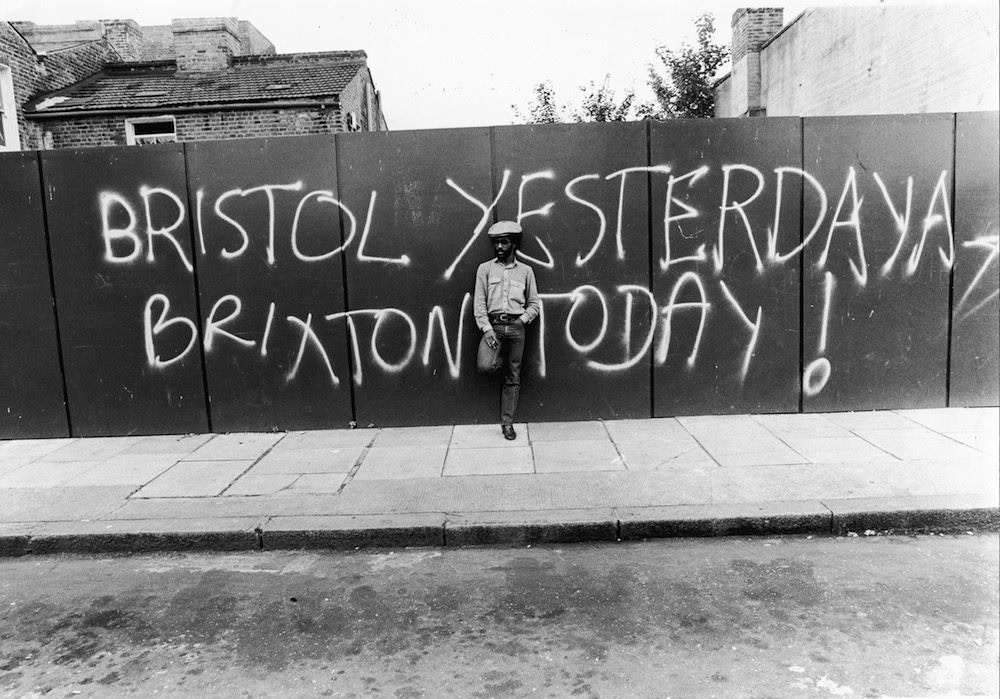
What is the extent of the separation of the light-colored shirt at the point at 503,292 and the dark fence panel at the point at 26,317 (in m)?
4.27

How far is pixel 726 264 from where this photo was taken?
7.34 m

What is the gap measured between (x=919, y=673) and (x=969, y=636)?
20.4 inches

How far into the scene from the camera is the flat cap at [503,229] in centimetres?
666

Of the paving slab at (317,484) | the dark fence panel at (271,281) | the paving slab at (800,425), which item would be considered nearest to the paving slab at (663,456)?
the paving slab at (800,425)

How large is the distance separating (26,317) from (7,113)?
1060cm

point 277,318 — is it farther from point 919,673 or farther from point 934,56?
point 934,56

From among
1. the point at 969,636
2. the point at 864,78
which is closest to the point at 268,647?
the point at 969,636

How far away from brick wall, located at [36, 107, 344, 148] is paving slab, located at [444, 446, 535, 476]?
11145mm

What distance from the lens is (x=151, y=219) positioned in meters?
7.34

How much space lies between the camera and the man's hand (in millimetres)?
6785

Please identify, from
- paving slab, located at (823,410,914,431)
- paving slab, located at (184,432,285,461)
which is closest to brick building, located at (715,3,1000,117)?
paving slab, located at (823,410,914,431)

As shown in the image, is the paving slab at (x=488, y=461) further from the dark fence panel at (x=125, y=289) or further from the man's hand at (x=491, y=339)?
the dark fence panel at (x=125, y=289)

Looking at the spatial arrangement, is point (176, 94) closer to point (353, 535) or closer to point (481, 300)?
point (481, 300)

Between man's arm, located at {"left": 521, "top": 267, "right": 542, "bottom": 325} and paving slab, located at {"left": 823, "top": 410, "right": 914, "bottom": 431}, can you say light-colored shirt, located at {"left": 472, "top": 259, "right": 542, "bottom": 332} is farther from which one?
paving slab, located at {"left": 823, "top": 410, "right": 914, "bottom": 431}
